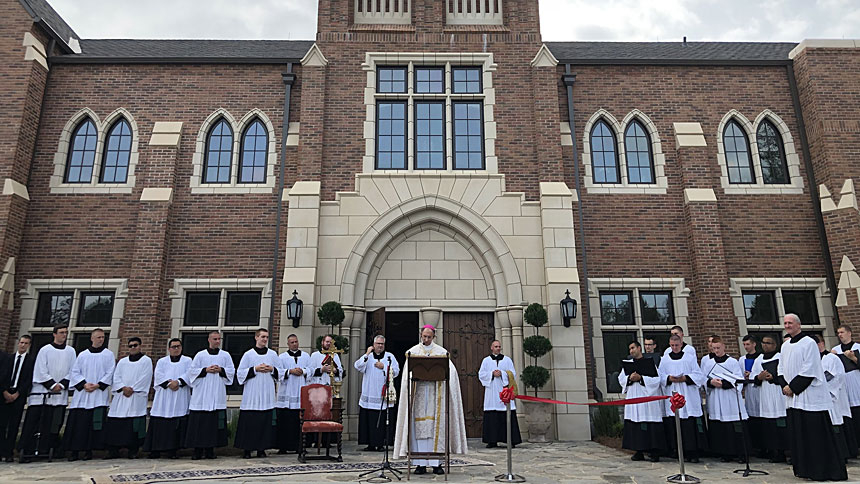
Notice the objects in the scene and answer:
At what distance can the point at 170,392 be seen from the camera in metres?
8.93

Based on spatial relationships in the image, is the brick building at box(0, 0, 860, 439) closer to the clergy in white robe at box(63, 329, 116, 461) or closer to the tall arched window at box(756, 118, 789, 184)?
the tall arched window at box(756, 118, 789, 184)

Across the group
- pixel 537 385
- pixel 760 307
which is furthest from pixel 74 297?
pixel 760 307

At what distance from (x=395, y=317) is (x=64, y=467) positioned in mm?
5991

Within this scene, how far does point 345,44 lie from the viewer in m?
13.0

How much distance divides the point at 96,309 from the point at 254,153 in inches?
178

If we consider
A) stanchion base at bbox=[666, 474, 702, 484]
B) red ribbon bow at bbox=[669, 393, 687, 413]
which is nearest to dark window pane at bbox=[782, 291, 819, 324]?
red ribbon bow at bbox=[669, 393, 687, 413]

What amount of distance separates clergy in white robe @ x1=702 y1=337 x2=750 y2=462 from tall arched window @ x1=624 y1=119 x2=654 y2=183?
5299 mm

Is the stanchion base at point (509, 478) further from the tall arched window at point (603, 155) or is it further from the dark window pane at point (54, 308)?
the dark window pane at point (54, 308)

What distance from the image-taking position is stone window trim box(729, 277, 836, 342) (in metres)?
12.0

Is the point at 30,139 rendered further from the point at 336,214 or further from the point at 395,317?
the point at 395,317

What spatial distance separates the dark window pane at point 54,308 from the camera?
38.9 ft

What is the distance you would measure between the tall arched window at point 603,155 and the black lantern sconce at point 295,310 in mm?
6886

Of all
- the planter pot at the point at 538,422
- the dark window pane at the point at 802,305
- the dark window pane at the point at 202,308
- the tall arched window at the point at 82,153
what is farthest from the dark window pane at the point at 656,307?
the tall arched window at the point at 82,153

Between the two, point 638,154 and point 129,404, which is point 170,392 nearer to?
point 129,404
